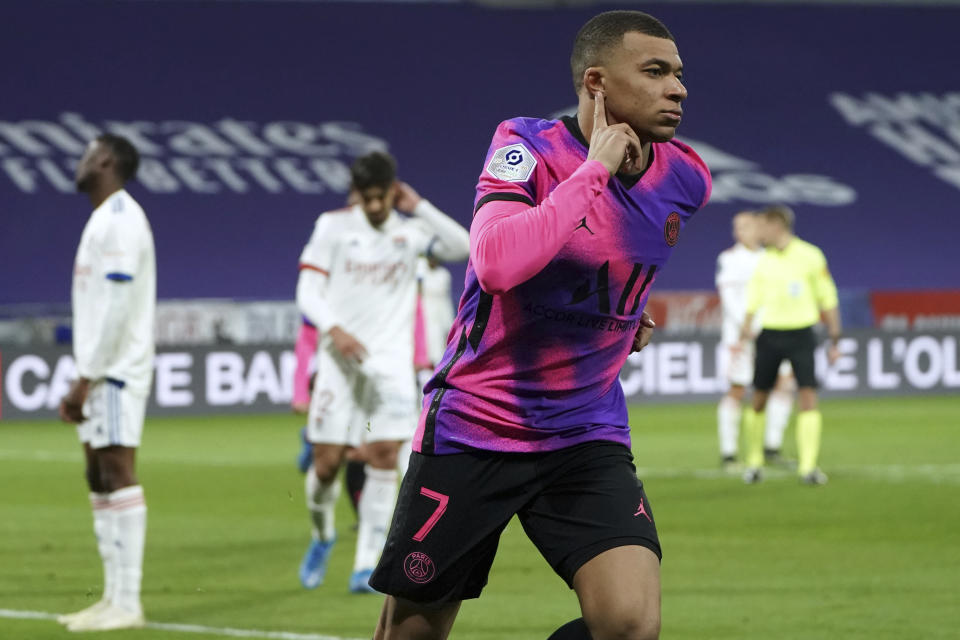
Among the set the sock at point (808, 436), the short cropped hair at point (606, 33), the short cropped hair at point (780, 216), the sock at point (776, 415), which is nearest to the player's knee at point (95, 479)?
the short cropped hair at point (606, 33)

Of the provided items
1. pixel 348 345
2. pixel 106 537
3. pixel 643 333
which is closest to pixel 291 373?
pixel 348 345

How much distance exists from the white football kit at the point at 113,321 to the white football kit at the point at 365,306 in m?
1.29

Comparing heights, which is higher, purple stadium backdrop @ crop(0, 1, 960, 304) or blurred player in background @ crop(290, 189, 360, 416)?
purple stadium backdrop @ crop(0, 1, 960, 304)

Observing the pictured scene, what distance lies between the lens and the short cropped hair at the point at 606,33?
145 inches

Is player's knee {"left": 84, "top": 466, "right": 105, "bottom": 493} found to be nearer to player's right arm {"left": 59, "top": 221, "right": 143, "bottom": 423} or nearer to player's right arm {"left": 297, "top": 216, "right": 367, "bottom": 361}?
player's right arm {"left": 59, "top": 221, "right": 143, "bottom": 423}

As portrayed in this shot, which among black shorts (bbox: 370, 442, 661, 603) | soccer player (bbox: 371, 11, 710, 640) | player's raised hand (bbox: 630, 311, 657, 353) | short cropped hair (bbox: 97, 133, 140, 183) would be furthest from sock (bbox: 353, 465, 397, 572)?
black shorts (bbox: 370, 442, 661, 603)

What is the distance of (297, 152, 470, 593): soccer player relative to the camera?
782 cm

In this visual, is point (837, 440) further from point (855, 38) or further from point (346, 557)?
point (855, 38)

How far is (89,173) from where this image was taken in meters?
6.90

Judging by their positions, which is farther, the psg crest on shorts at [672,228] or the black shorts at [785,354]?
the black shorts at [785,354]

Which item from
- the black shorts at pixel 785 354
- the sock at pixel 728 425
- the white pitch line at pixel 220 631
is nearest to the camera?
the white pitch line at pixel 220 631

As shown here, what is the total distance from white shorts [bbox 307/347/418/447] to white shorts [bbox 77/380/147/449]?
1.33 meters

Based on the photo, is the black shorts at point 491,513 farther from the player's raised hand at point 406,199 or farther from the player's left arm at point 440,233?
the player's left arm at point 440,233

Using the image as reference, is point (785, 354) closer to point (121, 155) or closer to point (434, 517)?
point (121, 155)
